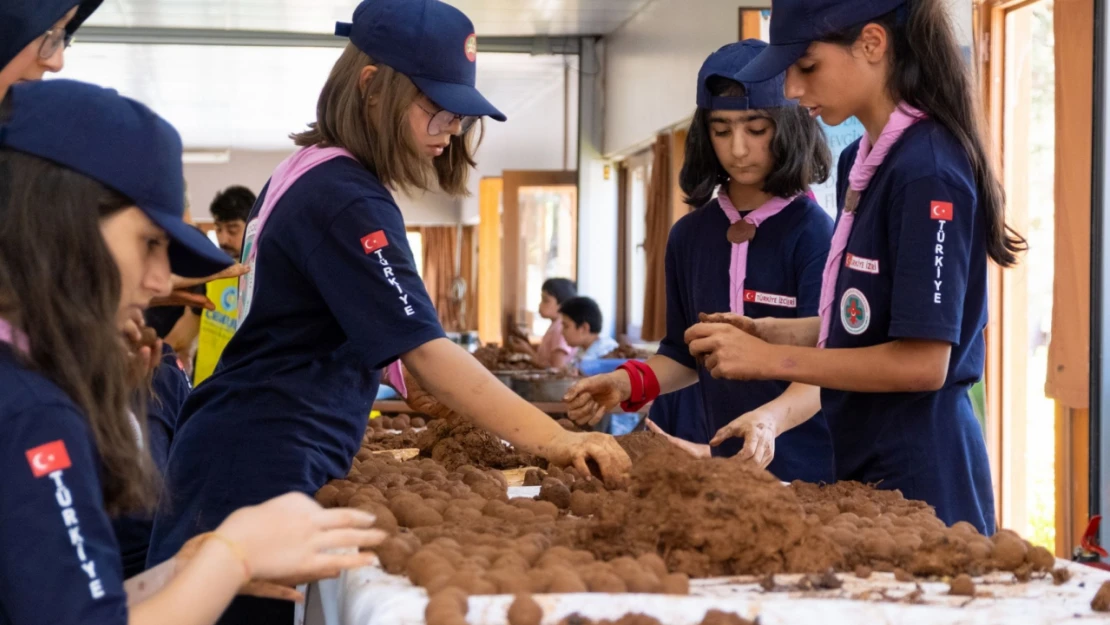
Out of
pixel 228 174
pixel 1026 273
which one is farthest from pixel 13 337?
pixel 228 174

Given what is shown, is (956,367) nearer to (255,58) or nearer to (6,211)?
(6,211)

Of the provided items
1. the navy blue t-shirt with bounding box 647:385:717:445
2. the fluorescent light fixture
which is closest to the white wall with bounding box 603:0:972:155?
the navy blue t-shirt with bounding box 647:385:717:445

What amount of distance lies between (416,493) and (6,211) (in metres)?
0.78

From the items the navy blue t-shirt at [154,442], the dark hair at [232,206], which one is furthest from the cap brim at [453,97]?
the dark hair at [232,206]

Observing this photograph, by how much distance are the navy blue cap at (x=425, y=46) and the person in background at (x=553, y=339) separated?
4.25m

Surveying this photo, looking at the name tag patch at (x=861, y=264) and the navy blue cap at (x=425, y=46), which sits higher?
the navy blue cap at (x=425, y=46)

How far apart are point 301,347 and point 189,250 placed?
55cm

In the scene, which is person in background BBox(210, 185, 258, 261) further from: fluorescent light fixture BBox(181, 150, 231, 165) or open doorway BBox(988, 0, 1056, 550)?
fluorescent light fixture BBox(181, 150, 231, 165)

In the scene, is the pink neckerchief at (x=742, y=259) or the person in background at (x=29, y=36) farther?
A: the pink neckerchief at (x=742, y=259)

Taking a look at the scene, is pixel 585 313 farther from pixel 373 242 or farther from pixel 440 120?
pixel 373 242

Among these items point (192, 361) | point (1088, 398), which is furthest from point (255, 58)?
point (1088, 398)

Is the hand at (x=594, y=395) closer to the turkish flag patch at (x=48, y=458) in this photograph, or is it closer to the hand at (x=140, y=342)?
the hand at (x=140, y=342)

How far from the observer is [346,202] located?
1696 mm

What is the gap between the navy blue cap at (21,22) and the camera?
5.48 ft
